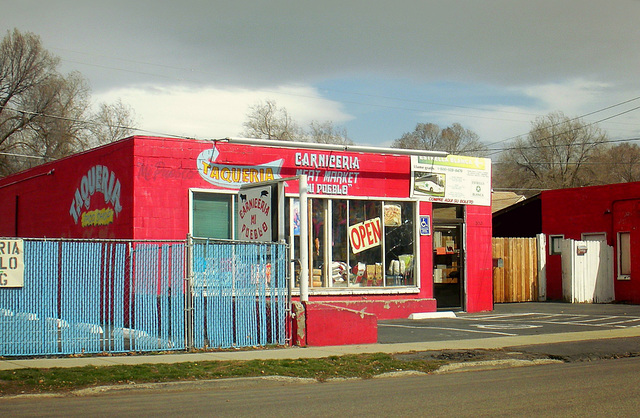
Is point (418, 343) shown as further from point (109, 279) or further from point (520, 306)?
point (520, 306)

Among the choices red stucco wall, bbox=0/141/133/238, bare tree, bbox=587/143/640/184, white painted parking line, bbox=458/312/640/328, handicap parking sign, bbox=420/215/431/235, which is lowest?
white painted parking line, bbox=458/312/640/328

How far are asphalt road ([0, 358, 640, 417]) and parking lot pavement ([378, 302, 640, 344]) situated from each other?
4.64 meters

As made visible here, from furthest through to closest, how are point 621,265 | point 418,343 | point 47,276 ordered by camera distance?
point 621,265 < point 418,343 < point 47,276

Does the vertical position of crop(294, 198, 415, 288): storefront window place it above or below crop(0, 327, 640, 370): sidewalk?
above

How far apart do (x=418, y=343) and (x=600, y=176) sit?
47.8m

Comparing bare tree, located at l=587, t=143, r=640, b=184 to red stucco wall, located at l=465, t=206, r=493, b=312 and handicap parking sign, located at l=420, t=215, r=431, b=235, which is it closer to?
red stucco wall, located at l=465, t=206, r=493, b=312

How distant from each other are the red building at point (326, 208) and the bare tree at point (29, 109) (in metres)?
20.1

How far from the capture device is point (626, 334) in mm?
16094

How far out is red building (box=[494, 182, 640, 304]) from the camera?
86.4ft

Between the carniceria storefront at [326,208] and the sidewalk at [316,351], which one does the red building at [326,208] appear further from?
the sidewalk at [316,351]

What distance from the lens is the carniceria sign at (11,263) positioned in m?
11.3

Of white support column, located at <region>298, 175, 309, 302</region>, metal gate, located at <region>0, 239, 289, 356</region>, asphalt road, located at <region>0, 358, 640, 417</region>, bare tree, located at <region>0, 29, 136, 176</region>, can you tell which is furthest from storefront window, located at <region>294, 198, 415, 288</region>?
bare tree, located at <region>0, 29, 136, 176</region>

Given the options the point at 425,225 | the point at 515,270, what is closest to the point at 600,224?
the point at 515,270

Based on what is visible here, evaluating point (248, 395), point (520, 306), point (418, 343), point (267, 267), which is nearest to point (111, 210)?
point (267, 267)
